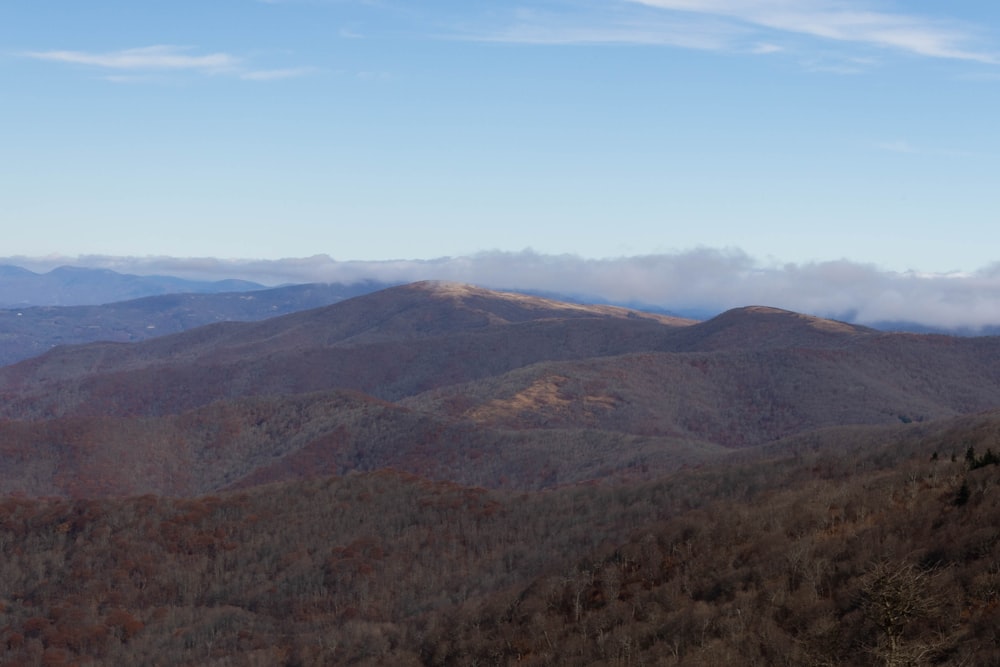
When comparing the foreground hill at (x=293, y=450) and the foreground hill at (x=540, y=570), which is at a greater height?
the foreground hill at (x=540, y=570)

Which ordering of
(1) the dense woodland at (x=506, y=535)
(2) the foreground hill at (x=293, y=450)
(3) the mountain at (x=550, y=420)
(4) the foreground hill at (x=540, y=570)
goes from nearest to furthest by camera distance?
(4) the foreground hill at (x=540, y=570) → (1) the dense woodland at (x=506, y=535) → (2) the foreground hill at (x=293, y=450) → (3) the mountain at (x=550, y=420)

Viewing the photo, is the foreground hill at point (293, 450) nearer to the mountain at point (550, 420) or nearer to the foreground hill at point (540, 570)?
the mountain at point (550, 420)

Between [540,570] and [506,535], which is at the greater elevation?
[540,570]

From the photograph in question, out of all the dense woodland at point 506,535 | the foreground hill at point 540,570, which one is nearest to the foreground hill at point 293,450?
the dense woodland at point 506,535

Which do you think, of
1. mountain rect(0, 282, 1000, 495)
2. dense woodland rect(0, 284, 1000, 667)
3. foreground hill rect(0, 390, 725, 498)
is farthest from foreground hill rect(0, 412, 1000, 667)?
mountain rect(0, 282, 1000, 495)

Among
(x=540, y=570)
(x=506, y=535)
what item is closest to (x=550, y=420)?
(x=506, y=535)

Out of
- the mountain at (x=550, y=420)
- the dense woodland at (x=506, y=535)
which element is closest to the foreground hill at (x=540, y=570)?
the dense woodland at (x=506, y=535)

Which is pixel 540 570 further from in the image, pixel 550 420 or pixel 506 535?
pixel 550 420

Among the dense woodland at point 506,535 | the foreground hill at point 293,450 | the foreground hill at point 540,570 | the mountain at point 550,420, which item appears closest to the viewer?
the foreground hill at point 540,570

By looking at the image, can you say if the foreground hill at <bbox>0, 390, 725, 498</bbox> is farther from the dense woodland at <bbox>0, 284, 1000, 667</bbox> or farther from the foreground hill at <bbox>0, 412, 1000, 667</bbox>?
the foreground hill at <bbox>0, 412, 1000, 667</bbox>

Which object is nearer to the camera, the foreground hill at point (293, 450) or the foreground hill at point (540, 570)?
the foreground hill at point (540, 570)
